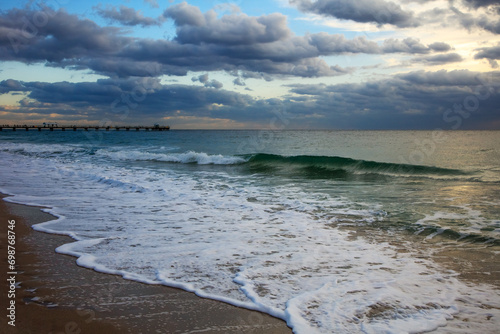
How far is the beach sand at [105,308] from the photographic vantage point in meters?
3.18

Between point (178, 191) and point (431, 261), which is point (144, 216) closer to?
point (178, 191)

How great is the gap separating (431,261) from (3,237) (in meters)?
7.01

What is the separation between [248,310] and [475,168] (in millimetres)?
18693

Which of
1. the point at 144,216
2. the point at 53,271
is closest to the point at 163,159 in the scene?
the point at 144,216

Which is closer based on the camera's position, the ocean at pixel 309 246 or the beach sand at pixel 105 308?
the beach sand at pixel 105 308

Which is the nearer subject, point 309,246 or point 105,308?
point 105,308

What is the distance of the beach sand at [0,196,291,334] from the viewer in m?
3.18

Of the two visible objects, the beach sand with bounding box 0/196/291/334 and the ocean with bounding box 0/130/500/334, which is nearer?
the beach sand with bounding box 0/196/291/334

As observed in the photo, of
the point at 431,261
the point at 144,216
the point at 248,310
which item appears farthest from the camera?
the point at 144,216

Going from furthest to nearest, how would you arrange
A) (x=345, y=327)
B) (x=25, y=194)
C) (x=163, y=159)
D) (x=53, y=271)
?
(x=163, y=159) < (x=25, y=194) < (x=53, y=271) < (x=345, y=327)

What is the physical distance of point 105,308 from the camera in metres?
3.52

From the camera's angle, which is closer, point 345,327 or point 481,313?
point 345,327

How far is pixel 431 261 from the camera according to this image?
17.0 feet

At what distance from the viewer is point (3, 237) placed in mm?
5902
